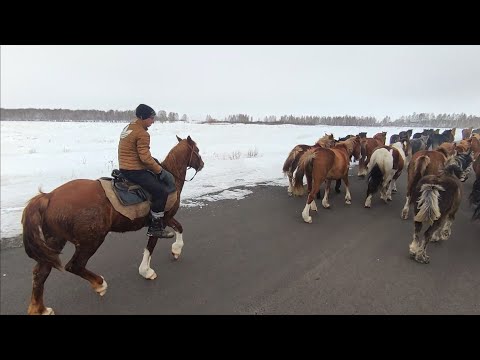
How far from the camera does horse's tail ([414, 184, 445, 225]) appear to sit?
4.62 metres

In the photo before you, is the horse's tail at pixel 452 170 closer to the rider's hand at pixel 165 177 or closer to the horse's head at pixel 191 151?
the horse's head at pixel 191 151

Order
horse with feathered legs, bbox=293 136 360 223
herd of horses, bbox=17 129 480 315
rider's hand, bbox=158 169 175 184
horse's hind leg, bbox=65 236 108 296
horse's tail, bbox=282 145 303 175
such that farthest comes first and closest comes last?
horse's tail, bbox=282 145 303 175 → horse with feathered legs, bbox=293 136 360 223 → rider's hand, bbox=158 169 175 184 → horse's hind leg, bbox=65 236 108 296 → herd of horses, bbox=17 129 480 315

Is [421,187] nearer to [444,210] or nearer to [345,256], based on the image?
[444,210]

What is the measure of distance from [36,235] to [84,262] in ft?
2.03

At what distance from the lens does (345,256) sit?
471cm

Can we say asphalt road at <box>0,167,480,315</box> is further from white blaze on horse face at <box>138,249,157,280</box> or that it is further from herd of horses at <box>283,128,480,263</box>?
herd of horses at <box>283,128,480,263</box>

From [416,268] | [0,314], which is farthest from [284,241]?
[0,314]

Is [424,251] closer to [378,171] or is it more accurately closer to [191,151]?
[378,171]

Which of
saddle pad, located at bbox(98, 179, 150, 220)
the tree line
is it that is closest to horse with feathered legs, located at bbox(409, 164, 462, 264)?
saddle pad, located at bbox(98, 179, 150, 220)

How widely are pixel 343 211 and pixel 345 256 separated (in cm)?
269

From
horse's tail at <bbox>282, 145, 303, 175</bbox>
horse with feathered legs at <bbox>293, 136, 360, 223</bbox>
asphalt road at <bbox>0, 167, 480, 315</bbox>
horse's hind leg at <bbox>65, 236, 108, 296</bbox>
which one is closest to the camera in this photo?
horse's hind leg at <bbox>65, 236, 108, 296</bbox>

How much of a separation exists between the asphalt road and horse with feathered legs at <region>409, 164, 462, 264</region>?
246mm

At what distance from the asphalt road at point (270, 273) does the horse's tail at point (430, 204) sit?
2.41 feet

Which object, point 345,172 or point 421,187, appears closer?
point 421,187
